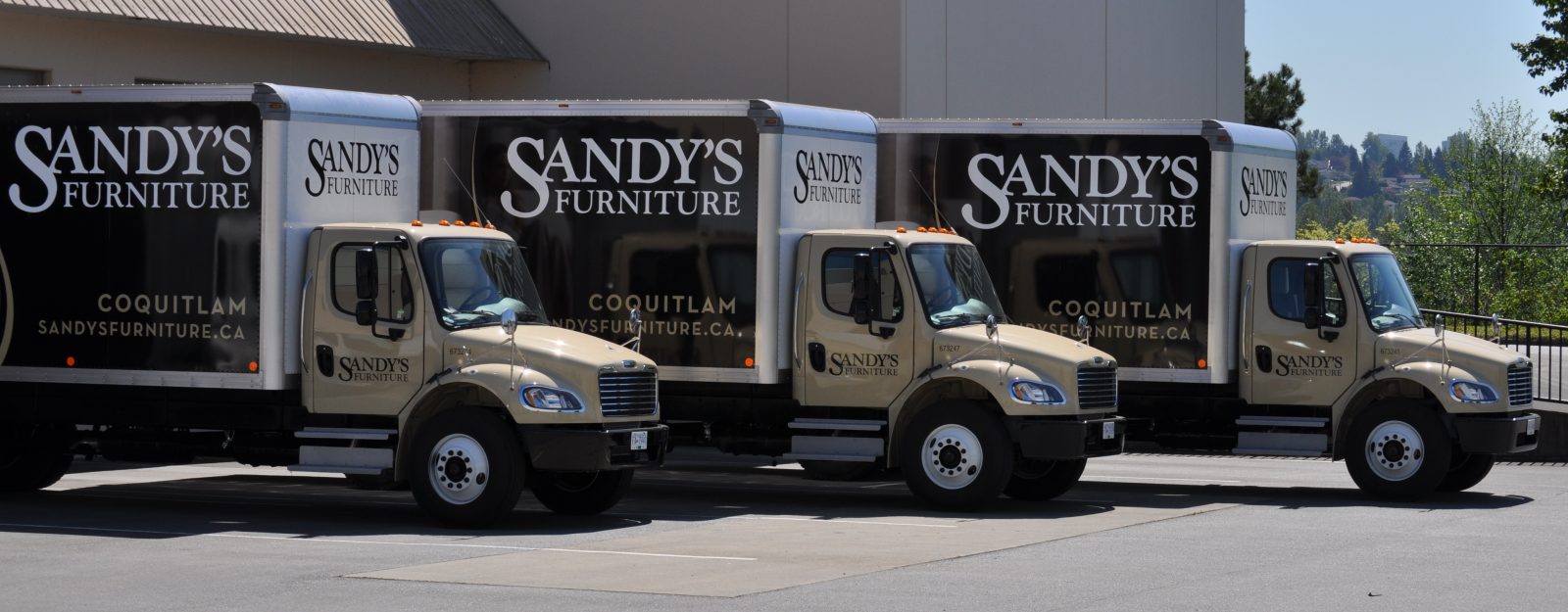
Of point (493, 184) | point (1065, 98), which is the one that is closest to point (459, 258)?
point (493, 184)

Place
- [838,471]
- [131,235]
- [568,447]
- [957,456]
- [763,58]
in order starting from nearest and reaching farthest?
[568,447] < [131,235] < [957,456] < [838,471] < [763,58]

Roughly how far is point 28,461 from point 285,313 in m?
3.42

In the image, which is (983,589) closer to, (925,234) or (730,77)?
(925,234)

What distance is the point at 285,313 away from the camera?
1691 cm

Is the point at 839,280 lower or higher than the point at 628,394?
higher

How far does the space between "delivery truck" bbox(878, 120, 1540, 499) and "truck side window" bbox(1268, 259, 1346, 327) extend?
0.01 m

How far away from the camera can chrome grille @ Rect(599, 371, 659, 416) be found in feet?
53.3

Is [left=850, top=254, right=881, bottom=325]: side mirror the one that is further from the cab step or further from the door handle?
the door handle

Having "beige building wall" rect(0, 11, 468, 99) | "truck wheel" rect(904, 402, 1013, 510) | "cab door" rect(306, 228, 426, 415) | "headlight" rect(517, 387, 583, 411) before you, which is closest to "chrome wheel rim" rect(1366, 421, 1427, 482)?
"truck wheel" rect(904, 402, 1013, 510)

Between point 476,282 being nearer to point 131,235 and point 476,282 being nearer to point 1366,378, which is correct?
point 131,235

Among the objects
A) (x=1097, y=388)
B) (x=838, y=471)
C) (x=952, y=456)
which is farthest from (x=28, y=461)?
(x=1097, y=388)

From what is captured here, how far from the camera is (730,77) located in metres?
30.9

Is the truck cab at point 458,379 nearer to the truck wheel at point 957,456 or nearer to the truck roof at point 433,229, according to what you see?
the truck roof at point 433,229

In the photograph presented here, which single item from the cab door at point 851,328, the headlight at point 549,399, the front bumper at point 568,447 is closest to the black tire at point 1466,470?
the cab door at point 851,328
